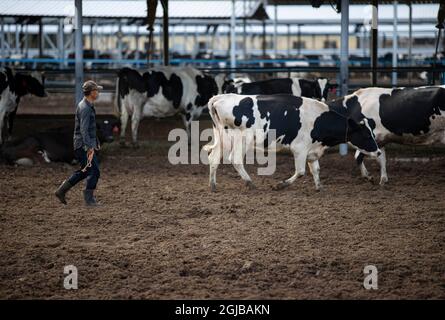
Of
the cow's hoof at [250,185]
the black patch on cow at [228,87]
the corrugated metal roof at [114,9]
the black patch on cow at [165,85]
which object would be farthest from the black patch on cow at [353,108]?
the corrugated metal roof at [114,9]

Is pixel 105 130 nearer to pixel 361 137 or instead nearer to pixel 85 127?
pixel 85 127

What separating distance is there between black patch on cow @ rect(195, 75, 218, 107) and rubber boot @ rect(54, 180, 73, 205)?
23.5ft

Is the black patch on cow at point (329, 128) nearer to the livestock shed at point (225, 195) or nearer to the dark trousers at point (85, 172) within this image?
the livestock shed at point (225, 195)

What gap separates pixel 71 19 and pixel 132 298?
1002 centimetres

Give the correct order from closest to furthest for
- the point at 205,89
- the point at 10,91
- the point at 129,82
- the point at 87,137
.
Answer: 1. the point at 87,137
2. the point at 10,91
3. the point at 129,82
4. the point at 205,89

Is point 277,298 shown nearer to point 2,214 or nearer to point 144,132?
point 2,214

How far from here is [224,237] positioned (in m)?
7.09

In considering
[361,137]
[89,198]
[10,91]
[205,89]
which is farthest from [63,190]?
[205,89]

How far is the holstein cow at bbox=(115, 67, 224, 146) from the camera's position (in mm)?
14688

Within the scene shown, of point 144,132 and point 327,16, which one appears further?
point 327,16

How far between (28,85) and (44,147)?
3.82 metres

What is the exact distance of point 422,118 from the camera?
1077 centimetres
